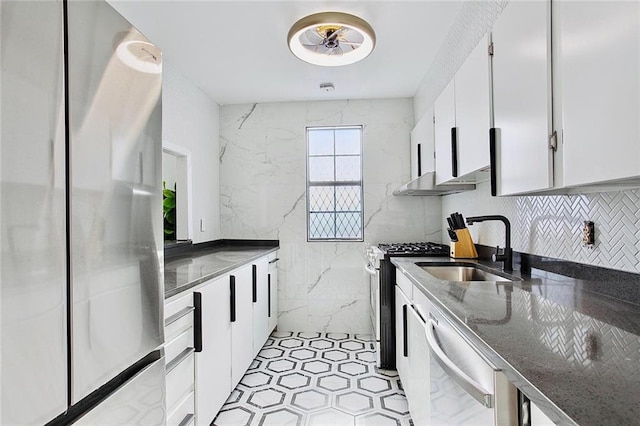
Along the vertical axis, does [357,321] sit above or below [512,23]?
below

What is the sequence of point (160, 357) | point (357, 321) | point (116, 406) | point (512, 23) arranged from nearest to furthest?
1. point (116, 406)
2. point (160, 357)
3. point (512, 23)
4. point (357, 321)

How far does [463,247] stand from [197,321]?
67.7 inches

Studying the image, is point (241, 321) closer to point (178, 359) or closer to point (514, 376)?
point (178, 359)

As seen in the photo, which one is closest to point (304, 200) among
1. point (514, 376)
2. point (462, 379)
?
point (462, 379)

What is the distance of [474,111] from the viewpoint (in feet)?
5.35

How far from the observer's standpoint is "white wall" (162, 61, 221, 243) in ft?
9.31

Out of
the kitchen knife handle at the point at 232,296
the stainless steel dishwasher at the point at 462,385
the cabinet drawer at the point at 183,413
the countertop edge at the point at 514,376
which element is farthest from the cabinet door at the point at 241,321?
the countertop edge at the point at 514,376

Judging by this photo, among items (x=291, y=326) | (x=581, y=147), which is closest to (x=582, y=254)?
(x=581, y=147)

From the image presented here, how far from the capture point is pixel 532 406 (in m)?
0.63

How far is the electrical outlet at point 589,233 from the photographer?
1.26 meters

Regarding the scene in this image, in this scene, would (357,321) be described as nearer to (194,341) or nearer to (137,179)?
(194,341)

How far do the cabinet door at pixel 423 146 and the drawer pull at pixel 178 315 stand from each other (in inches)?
74.3

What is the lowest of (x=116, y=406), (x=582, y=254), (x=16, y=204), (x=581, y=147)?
(x=116, y=406)

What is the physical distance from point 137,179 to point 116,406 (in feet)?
1.90
